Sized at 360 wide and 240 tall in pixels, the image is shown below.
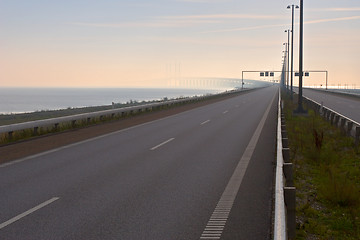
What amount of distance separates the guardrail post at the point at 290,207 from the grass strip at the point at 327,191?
0.40m

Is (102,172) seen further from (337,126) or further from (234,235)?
(337,126)

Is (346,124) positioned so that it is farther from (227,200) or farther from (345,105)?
(345,105)

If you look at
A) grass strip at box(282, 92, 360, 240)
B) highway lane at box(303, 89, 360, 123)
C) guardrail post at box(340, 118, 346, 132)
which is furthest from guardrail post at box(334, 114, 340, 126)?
highway lane at box(303, 89, 360, 123)

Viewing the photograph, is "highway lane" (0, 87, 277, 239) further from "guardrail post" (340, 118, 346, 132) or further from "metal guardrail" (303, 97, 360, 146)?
"guardrail post" (340, 118, 346, 132)

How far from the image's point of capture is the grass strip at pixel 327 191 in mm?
5770

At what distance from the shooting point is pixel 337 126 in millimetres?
17844

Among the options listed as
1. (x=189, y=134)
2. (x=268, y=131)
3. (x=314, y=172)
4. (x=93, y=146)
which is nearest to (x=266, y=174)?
(x=314, y=172)

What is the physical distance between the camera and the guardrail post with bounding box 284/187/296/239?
4839 mm

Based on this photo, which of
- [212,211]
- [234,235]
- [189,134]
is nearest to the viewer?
[234,235]

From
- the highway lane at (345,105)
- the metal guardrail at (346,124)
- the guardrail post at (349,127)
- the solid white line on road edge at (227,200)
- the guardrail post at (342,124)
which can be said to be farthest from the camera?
the highway lane at (345,105)

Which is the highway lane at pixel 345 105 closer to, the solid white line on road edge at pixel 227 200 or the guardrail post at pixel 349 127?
the guardrail post at pixel 349 127

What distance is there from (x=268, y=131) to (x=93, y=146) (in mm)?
7515

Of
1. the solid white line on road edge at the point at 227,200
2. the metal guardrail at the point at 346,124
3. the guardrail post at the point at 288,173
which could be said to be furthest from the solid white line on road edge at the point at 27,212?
the metal guardrail at the point at 346,124

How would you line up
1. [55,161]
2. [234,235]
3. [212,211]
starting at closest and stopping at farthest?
[234,235]
[212,211]
[55,161]
